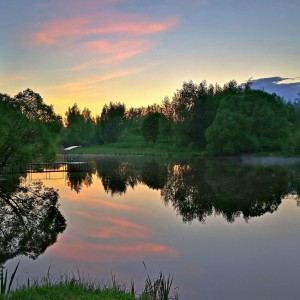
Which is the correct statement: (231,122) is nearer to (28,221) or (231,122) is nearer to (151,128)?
(151,128)

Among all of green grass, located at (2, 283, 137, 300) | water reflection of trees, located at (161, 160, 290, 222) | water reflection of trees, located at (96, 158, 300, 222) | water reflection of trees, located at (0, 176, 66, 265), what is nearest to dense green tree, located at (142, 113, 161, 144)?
water reflection of trees, located at (96, 158, 300, 222)

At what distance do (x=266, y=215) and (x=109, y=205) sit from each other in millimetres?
16086

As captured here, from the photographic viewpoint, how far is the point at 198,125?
13225 cm

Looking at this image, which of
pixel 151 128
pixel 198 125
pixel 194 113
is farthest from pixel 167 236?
pixel 151 128

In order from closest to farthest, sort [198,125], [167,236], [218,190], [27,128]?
[167,236] < [218,190] < [27,128] < [198,125]

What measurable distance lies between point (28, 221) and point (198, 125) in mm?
106264

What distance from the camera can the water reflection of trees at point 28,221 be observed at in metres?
23.9

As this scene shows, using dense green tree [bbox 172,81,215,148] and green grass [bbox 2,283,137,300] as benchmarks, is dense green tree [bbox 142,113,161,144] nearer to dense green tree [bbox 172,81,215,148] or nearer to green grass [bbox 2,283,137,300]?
dense green tree [bbox 172,81,215,148]

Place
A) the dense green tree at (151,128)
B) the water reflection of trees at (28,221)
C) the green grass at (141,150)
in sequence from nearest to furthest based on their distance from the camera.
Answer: the water reflection of trees at (28,221) < the green grass at (141,150) < the dense green tree at (151,128)

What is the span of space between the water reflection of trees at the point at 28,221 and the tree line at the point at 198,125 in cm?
1143

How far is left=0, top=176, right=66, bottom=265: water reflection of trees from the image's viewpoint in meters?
23.9

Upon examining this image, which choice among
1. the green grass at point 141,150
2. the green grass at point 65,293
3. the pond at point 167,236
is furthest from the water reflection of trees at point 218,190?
the green grass at point 141,150

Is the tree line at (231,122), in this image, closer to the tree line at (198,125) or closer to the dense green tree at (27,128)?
the tree line at (198,125)

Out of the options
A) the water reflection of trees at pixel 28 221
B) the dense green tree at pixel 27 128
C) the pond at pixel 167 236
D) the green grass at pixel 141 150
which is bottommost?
the pond at pixel 167 236
